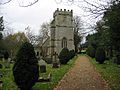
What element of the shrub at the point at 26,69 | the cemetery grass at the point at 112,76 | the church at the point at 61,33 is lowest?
the cemetery grass at the point at 112,76

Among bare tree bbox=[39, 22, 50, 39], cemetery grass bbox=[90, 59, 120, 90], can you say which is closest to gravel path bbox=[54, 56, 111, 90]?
cemetery grass bbox=[90, 59, 120, 90]

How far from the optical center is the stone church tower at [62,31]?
7512 centimetres

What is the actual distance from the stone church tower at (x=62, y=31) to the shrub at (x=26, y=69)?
60169mm

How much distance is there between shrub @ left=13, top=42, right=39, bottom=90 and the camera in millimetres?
13406

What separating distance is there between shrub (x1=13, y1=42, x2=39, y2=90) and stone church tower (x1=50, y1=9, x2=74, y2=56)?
6017 centimetres

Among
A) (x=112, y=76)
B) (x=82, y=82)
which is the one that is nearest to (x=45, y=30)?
(x=112, y=76)

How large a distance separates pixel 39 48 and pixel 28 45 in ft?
182

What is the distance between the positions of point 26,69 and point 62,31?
2458 inches

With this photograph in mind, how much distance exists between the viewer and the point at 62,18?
75938 mm

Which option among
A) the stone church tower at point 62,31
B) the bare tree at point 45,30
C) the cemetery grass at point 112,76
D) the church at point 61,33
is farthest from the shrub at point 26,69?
the bare tree at point 45,30

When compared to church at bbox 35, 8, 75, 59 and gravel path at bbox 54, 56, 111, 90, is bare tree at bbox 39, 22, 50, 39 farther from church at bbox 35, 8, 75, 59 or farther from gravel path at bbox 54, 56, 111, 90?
gravel path at bbox 54, 56, 111, 90

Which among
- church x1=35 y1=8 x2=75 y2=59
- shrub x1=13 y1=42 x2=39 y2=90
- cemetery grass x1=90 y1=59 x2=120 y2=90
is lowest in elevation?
cemetery grass x1=90 y1=59 x2=120 y2=90

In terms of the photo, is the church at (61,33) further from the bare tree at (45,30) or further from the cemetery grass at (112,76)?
the cemetery grass at (112,76)

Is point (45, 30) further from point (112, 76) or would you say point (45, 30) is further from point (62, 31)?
point (112, 76)
